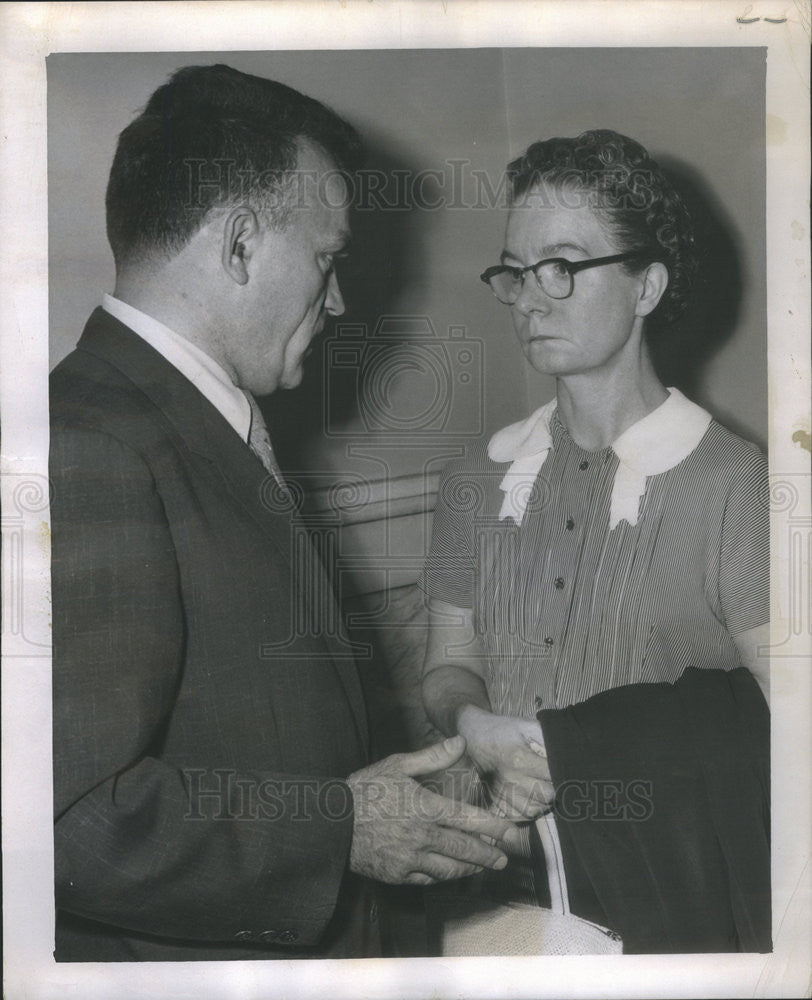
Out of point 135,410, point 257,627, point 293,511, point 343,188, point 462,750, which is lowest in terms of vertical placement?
point 462,750

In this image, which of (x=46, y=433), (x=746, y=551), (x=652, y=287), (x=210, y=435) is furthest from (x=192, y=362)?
(x=746, y=551)

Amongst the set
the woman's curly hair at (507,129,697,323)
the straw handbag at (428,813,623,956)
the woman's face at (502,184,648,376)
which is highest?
the woman's curly hair at (507,129,697,323)

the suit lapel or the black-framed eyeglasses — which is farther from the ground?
the black-framed eyeglasses

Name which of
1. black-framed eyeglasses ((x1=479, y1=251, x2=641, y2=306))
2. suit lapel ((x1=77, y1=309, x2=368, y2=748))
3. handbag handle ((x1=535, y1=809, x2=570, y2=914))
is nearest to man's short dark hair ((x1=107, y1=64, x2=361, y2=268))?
suit lapel ((x1=77, y1=309, x2=368, y2=748))

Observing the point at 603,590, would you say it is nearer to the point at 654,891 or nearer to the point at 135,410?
the point at 654,891

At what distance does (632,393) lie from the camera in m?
1.25

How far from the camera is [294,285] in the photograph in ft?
3.99

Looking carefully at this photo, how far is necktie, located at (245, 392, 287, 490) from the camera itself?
1.22 metres

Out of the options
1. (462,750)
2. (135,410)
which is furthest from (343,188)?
(462,750)

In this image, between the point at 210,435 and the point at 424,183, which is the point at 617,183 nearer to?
the point at 424,183

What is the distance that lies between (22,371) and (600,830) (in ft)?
3.00

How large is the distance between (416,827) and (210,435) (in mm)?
527

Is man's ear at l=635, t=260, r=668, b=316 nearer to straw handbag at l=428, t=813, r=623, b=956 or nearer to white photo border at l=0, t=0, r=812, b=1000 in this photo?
white photo border at l=0, t=0, r=812, b=1000

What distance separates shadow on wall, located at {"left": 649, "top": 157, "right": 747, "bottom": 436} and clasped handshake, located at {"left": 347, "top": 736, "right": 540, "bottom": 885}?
0.53m
